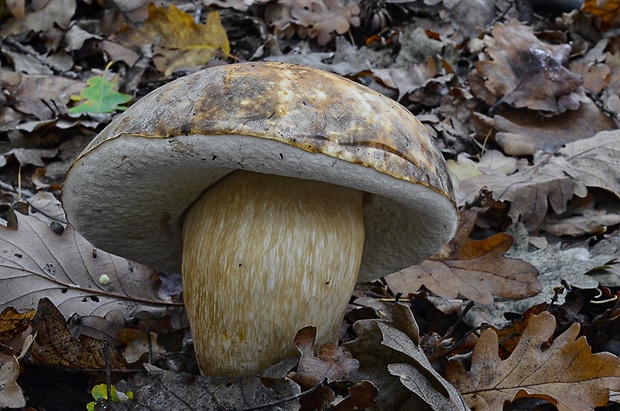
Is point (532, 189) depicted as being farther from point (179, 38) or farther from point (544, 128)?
point (179, 38)

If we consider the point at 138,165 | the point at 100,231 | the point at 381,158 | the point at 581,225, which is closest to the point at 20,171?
the point at 100,231

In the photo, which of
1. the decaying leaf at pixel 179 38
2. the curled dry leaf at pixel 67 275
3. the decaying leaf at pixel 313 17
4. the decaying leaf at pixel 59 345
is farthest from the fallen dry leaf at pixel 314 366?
the decaying leaf at pixel 313 17

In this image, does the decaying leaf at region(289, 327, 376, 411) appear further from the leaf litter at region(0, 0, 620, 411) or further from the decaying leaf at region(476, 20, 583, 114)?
the decaying leaf at region(476, 20, 583, 114)

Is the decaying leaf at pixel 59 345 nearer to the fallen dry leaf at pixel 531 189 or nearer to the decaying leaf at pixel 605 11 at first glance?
the fallen dry leaf at pixel 531 189

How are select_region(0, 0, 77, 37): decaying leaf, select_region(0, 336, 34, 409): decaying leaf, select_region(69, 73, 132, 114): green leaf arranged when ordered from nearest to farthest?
1. select_region(0, 336, 34, 409): decaying leaf
2. select_region(69, 73, 132, 114): green leaf
3. select_region(0, 0, 77, 37): decaying leaf

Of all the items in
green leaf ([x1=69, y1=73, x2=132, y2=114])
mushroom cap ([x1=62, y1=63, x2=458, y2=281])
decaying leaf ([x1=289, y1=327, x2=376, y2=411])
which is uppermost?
mushroom cap ([x1=62, y1=63, x2=458, y2=281])

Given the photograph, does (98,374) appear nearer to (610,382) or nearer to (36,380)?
(36,380)

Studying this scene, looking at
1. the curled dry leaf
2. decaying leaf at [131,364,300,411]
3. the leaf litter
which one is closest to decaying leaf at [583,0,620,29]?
the leaf litter
